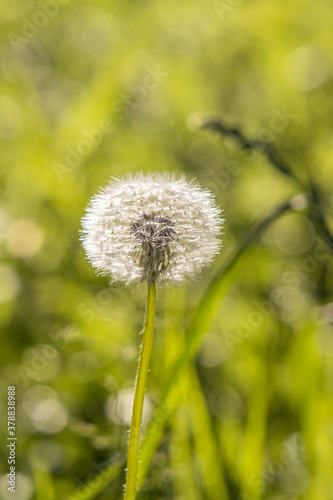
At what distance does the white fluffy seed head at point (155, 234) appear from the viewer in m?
0.87

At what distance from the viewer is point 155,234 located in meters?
0.88

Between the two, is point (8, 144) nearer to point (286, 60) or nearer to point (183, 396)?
point (286, 60)

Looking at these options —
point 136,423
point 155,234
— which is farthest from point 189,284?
point 136,423

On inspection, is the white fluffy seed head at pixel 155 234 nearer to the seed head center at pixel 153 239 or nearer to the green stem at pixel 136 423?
the seed head center at pixel 153 239

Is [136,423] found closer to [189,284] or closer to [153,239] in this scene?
[153,239]

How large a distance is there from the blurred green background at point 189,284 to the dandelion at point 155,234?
30 cm

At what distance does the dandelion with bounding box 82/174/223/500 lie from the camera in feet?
2.84

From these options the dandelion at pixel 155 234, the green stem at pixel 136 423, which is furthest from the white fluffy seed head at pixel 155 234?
the green stem at pixel 136 423

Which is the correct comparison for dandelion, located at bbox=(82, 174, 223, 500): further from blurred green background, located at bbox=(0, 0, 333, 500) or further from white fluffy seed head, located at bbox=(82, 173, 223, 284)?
blurred green background, located at bbox=(0, 0, 333, 500)

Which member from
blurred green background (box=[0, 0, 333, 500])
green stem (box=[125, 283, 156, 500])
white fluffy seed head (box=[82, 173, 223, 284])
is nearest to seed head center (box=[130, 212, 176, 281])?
white fluffy seed head (box=[82, 173, 223, 284])

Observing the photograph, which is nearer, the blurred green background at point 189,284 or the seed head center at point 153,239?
the seed head center at point 153,239

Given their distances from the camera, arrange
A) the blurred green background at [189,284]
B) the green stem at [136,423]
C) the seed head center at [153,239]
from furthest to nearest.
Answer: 1. the blurred green background at [189,284]
2. the seed head center at [153,239]
3. the green stem at [136,423]

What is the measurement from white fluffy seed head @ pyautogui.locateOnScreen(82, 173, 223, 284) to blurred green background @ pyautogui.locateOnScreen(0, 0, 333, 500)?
30 cm

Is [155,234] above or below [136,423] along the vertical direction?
above
